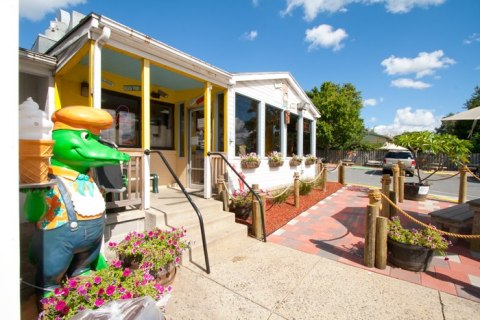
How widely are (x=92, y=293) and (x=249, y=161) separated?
4922 mm

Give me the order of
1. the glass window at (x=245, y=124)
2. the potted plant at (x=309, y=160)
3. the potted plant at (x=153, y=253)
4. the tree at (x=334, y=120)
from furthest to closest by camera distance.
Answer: the tree at (x=334, y=120) → the potted plant at (x=309, y=160) → the glass window at (x=245, y=124) → the potted plant at (x=153, y=253)

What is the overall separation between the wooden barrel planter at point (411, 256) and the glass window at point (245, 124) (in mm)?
4121

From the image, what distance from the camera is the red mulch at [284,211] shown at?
4.95 m

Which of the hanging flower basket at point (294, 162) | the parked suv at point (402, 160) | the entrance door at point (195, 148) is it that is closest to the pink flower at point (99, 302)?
the entrance door at point (195, 148)

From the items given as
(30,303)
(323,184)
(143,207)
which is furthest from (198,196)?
(323,184)

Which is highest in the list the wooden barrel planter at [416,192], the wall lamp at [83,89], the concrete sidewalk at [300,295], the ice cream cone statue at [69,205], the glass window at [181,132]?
the wall lamp at [83,89]

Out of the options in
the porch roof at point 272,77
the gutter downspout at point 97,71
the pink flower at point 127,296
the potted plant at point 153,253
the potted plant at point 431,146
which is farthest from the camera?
the potted plant at point 431,146

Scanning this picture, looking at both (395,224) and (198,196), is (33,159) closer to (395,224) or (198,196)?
(198,196)

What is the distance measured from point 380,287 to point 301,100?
7715 mm

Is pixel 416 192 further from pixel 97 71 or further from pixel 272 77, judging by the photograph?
pixel 97 71

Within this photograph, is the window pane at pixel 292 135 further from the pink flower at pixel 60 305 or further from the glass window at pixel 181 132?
the pink flower at pixel 60 305

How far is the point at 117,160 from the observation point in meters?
2.38

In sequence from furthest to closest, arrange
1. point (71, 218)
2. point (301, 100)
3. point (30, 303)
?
point (301, 100) → point (30, 303) → point (71, 218)

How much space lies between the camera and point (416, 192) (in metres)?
7.59
